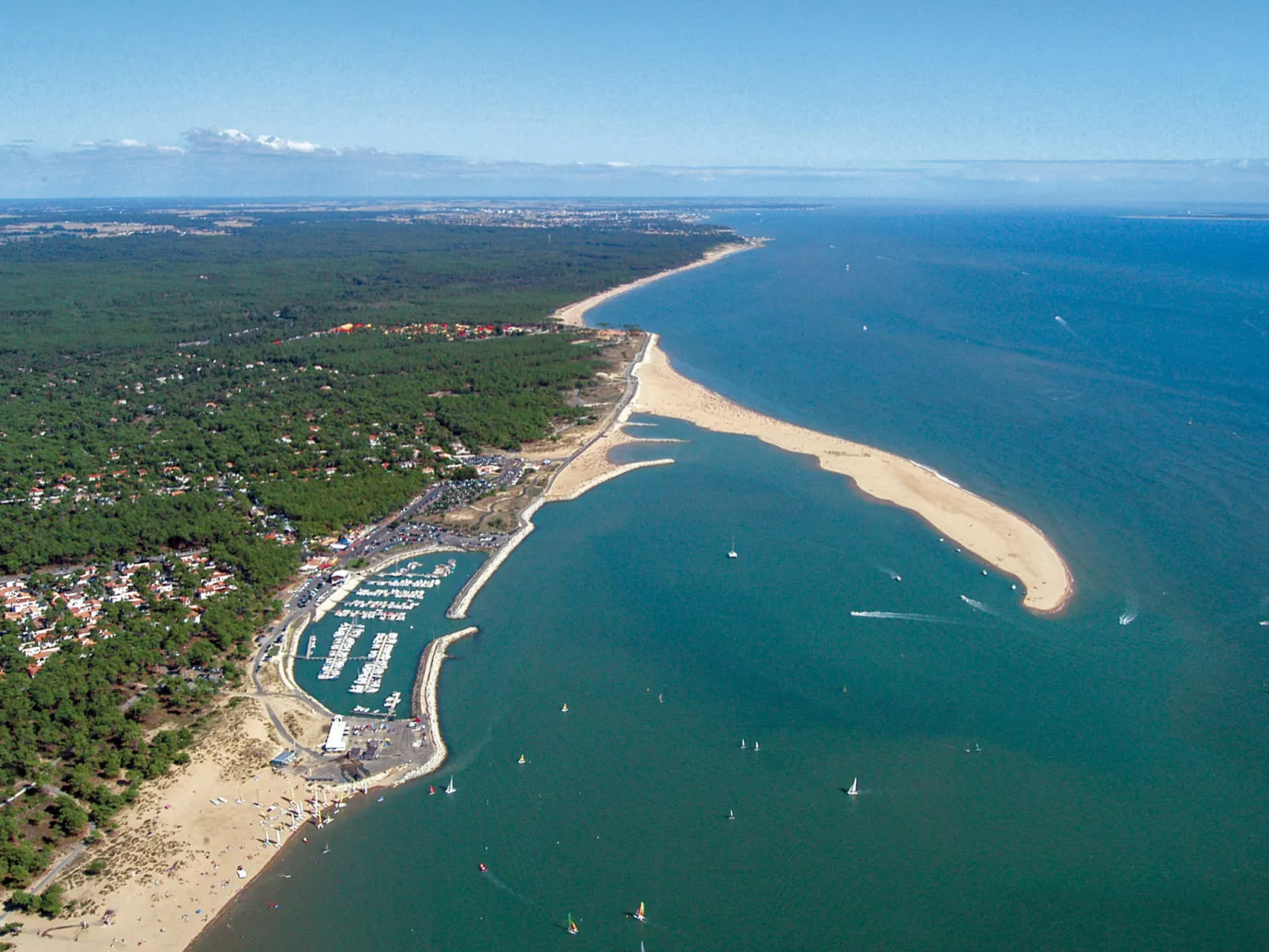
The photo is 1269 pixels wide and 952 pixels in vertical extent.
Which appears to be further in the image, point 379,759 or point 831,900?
point 379,759

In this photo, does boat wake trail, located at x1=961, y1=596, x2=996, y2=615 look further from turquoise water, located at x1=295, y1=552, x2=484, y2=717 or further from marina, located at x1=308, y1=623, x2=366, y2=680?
marina, located at x1=308, y1=623, x2=366, y2=680

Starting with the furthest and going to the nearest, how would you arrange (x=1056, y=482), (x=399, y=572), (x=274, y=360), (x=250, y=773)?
(x=274, y=360) → (x=1056, y=482) → (x=399, y=572) → (x=250, y=773)

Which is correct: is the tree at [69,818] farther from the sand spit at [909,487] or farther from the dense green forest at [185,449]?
the sand spit at [909,487]

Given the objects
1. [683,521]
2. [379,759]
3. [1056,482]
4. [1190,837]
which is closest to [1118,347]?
[1056,482]

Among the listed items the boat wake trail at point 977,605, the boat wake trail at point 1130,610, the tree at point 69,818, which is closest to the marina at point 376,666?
the tree at point 69,818

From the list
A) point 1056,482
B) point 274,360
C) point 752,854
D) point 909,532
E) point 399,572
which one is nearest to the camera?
point 752,854

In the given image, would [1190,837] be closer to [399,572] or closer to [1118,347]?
[399,572]

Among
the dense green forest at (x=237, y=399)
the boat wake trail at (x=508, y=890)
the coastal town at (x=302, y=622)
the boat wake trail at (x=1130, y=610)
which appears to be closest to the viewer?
the boat wake trail at (x=508, y=890)

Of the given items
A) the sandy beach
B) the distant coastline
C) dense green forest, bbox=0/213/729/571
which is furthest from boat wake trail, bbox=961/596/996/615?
dense green forest, bbox=0/213/729/571
